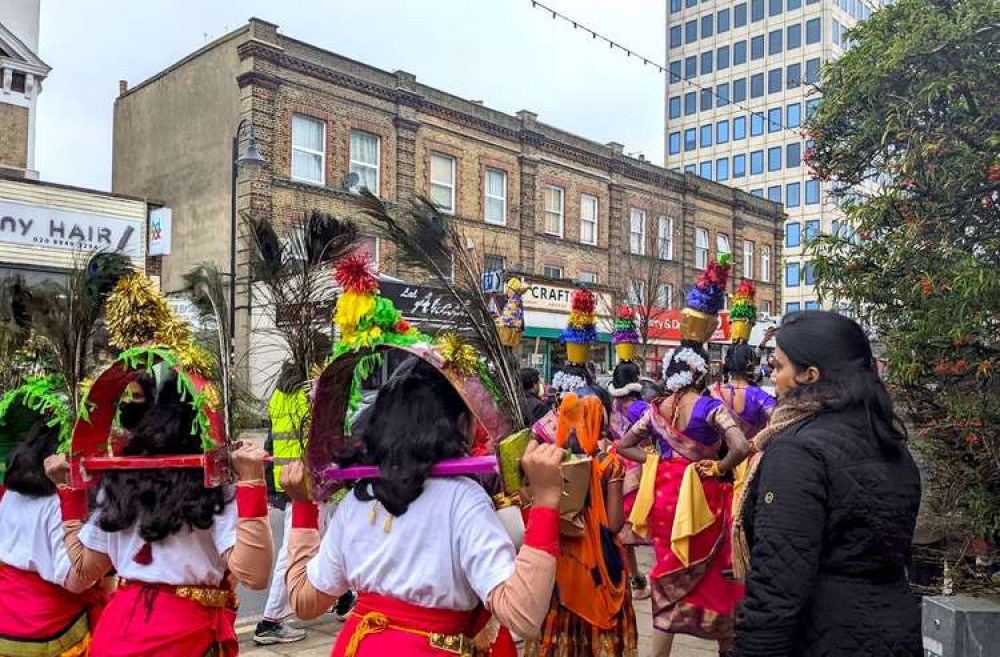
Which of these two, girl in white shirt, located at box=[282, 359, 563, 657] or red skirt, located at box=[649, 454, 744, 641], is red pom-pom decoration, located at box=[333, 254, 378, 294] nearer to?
girl in white shirt, located at box=[282, 359, 563, 657]

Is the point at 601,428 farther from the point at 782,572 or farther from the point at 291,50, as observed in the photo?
the point at 291,50

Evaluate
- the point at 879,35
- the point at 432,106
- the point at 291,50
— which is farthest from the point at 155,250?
the point at 879,35

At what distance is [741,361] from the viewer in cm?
609

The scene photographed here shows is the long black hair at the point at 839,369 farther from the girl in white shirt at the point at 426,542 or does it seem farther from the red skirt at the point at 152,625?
the red skirt at the point at 152,625

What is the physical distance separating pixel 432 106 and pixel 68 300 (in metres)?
20.4

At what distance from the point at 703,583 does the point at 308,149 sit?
59.9 ft

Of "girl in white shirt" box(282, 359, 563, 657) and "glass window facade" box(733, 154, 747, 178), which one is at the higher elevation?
"glass window facade" box(733, 154, 747, 178)

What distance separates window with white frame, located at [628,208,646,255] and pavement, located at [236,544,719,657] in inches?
935

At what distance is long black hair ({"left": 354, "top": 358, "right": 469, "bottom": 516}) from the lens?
2227 millimetres

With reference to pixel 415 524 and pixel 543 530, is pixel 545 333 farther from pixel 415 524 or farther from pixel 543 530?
pixel 543 530

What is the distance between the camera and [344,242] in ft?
10.0

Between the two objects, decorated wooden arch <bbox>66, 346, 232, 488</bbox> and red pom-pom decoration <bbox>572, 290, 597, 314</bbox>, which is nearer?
decorated wooden arch <bbox>66, 346, 232, 488</bbox>

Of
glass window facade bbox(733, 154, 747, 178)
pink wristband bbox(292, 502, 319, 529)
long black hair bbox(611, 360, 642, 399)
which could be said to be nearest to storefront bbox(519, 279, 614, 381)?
long black hair bbox(611, 360, 642, 399)

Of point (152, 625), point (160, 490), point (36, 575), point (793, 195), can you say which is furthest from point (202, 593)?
point (793, 195)
